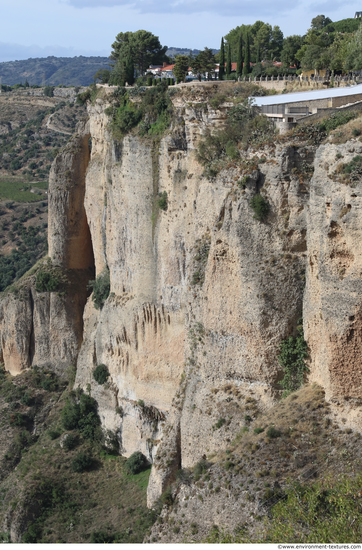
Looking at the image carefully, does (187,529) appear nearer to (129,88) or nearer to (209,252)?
(209,252)

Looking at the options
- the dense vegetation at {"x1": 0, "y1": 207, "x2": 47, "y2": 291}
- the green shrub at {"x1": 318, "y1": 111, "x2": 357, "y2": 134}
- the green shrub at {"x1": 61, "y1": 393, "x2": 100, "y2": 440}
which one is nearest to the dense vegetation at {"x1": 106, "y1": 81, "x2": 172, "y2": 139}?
the green shrub at {"x1": 318, "y1": 111, "x2": 357, "y2": 134}

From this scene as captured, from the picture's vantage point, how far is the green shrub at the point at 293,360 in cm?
2428

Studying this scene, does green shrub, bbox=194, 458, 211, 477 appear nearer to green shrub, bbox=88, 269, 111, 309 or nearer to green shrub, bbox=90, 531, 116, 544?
green shrub, bbox=90, 531, 116, 544

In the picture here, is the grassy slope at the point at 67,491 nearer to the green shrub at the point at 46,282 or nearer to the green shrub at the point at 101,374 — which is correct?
the green shrub at the point at 101,374

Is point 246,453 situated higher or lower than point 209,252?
lower

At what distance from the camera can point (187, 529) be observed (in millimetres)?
23359

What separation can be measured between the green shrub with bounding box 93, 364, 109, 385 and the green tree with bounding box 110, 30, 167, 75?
66.3ft

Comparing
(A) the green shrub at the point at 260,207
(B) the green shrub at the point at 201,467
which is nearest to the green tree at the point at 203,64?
(A) the green shrub at the point at 260,207

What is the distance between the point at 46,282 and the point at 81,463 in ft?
42.4

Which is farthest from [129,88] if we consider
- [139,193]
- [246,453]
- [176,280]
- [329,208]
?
[246,453]

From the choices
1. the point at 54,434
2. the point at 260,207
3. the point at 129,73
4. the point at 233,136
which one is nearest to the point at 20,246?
the point at 129,73

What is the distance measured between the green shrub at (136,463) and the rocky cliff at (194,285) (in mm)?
355

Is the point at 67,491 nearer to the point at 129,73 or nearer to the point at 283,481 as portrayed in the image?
the point at 283,481

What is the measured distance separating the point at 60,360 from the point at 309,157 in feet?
83.6
